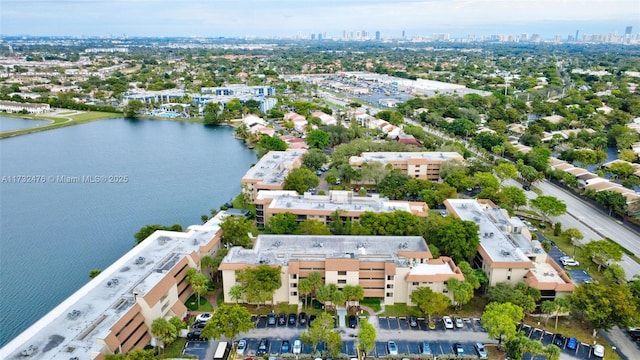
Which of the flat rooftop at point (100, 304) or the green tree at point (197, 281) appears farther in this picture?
the green tree at point (197, 281)

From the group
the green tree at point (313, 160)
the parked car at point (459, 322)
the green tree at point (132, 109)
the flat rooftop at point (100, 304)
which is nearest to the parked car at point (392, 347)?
the parked car at point (459, 322)

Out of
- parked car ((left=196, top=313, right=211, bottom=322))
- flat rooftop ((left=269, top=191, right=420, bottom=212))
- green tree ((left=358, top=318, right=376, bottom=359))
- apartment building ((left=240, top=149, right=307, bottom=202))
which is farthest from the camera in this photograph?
apartment building ((left=240, top=149, right=307, bottom=202))

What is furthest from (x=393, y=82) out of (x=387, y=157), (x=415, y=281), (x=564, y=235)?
(x=415, y=281)

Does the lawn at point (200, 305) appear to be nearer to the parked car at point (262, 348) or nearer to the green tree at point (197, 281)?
the green tree at point (197, 281)

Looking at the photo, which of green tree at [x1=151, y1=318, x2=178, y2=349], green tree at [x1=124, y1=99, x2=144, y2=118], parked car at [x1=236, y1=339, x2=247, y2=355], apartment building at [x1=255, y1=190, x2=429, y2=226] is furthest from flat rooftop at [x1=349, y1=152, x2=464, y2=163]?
green tree at [x1=124, y1=99, x2=144, y2=118]

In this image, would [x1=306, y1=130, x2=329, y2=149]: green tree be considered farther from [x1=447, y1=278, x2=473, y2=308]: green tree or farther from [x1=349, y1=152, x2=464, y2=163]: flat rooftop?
[x1=447, y1=278, x2=473, y2=308]: green tree

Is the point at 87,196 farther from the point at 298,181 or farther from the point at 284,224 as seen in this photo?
the point at 284,224

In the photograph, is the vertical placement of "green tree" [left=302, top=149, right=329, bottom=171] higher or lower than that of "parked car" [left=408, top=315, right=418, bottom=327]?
higher
